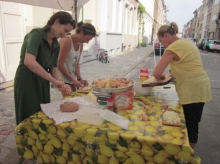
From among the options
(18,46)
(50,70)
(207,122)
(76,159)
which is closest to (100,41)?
(18,46)

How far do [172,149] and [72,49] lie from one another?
1.75 meters

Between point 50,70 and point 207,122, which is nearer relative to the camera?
point 50,70

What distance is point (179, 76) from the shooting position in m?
2.08

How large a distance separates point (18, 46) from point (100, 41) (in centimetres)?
656

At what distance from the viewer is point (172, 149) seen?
130cm

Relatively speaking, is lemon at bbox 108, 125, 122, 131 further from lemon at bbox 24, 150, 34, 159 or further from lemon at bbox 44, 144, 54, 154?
lemon at bbox 24, 150, 34, 159

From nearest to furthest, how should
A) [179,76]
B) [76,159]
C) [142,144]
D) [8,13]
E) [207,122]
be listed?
[142,144] < [76,159] < [179,76] < [207,122] < [8,13]

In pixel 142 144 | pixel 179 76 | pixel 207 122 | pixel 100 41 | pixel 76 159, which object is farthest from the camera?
pixel 100 41

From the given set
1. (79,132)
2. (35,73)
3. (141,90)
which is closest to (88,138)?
(79,132)

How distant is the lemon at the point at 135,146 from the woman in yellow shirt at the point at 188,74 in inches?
36.4

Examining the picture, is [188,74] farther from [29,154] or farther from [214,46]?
[214,46]

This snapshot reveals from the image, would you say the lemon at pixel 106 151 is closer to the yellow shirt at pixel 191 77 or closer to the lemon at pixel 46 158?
the lemon at pixel 46 158

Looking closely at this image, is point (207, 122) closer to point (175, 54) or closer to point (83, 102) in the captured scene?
point (175, 54)

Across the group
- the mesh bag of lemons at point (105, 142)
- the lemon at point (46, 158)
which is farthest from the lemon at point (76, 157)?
the lemon at point (46, 158)
